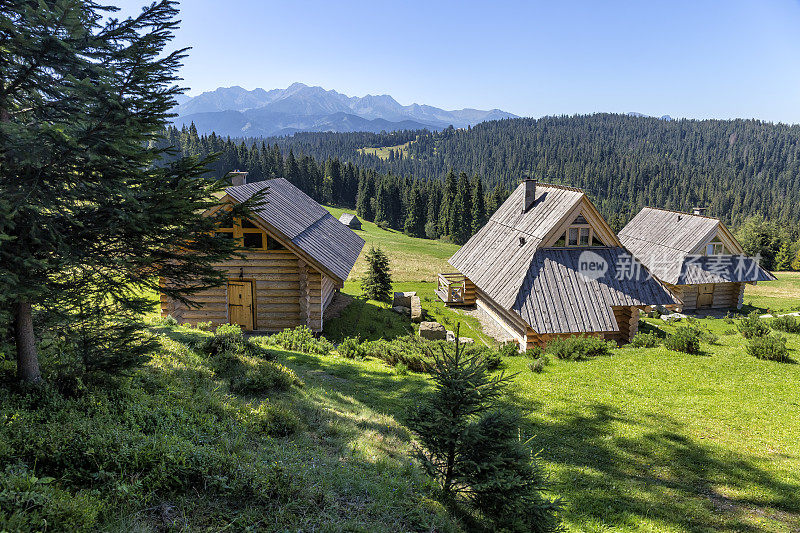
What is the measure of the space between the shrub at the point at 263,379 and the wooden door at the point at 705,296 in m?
33.5

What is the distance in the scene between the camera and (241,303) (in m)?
18.9

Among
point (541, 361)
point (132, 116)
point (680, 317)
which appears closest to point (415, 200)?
point (680, 317)

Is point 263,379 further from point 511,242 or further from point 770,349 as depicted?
point 511,242

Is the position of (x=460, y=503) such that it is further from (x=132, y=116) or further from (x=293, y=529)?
(x=132, y=116)

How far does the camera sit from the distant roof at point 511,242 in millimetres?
20656

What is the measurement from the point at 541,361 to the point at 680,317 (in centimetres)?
2088

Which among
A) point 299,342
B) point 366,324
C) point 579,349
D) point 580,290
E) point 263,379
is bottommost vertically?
point 366,324

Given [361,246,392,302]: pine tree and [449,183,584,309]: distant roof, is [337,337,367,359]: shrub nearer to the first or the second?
[449,183,584,309]: distant roof

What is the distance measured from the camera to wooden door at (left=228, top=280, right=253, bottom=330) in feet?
61.6

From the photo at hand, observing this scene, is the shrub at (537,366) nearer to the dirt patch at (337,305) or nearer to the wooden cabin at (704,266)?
the dirt patch at (337,305)

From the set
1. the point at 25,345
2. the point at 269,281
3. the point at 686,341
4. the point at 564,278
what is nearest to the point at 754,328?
the point at 686,341

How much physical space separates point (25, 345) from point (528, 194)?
76.1 feet

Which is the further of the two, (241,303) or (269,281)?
(241,303)

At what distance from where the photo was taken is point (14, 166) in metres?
5.21
